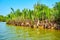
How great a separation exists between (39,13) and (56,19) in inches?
459

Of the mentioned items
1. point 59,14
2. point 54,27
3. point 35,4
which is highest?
point 35,4

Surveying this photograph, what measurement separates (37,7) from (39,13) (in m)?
2.42

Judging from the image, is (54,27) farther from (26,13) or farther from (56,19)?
(26,13)

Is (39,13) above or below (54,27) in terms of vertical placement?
above

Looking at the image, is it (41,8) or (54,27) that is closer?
(54,27)

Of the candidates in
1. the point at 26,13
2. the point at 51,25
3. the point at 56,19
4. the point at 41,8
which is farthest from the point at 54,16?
the point at 26,13

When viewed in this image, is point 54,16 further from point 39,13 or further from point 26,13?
point 26,13

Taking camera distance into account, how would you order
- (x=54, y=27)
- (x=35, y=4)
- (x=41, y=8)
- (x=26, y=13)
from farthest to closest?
1. (x=26, y=13)
2. (x=41, y=8)
3. (x=35, y=4)
4. (x=54, y=27)

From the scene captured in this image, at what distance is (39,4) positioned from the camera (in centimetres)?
5994

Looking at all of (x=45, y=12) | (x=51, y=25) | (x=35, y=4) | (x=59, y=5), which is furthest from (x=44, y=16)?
(x=51, y=25)

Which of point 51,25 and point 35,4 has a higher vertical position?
point 35,4

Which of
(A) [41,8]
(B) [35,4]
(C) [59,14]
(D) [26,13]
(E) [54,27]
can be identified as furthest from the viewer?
(D) [26,13]

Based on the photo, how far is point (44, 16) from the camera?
202ft

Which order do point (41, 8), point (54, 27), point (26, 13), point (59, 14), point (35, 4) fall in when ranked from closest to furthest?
point (54, 27)
point (59, 14)
point (35, 4)
point (41, 8)
point (26, 13)
